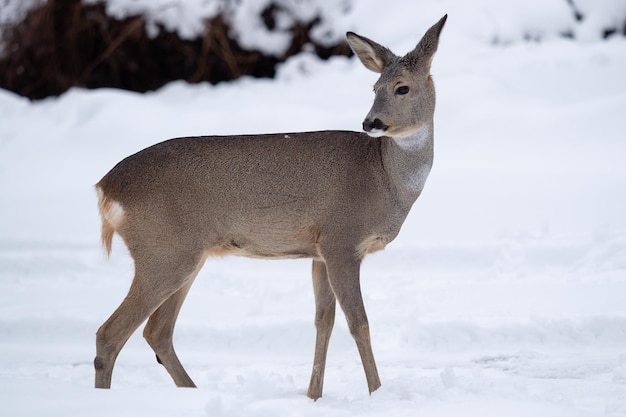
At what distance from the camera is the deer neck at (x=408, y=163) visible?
6.02 meters

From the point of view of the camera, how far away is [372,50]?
6.06m

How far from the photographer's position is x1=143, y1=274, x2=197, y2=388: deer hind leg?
20.5 feet

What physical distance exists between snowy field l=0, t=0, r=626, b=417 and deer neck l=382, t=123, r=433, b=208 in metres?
1.14

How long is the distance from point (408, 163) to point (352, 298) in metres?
0.90

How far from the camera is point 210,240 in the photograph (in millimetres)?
5945

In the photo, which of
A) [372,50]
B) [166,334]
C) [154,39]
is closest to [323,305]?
[166,334]

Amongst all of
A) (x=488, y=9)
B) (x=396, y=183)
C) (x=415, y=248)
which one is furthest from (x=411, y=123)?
(x=488, y=9)

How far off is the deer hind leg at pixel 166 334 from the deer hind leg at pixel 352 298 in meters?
0.99

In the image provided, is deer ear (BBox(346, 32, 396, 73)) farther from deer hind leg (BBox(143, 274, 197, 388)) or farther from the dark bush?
the dark bush

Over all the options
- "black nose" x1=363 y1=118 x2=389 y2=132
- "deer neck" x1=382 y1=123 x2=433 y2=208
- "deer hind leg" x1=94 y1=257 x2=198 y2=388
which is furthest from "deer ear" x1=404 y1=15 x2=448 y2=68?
"deer hind leg" x1=94 y1=257 x2=198 y2=388

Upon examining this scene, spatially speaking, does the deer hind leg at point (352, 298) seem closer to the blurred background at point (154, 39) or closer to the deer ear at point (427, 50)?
the deer ear at point (427, 50)

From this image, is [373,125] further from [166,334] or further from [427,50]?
[166,334]

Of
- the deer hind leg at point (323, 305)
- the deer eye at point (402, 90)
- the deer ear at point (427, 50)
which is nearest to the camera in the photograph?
the deer eye at point (402, 90)

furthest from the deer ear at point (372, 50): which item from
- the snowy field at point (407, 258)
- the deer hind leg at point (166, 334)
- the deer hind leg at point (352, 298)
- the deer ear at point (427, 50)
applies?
the snowy field at point (407, 258)
